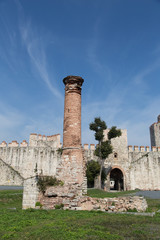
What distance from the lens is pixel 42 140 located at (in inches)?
969

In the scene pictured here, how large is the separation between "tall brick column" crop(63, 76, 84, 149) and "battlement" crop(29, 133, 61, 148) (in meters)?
12.9

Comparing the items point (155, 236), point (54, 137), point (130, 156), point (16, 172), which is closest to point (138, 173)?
point (130, 156)

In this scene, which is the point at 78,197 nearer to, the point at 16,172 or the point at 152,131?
the point at 16,172

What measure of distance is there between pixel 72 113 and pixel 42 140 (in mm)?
13672

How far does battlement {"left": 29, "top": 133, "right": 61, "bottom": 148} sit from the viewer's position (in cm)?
2438

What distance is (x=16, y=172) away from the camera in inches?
856

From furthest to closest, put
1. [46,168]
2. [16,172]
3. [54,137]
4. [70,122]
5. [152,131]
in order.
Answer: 1. [152,131]
2. [54,137]
3. [46,168]
4. [16,172]
5. [70,122]

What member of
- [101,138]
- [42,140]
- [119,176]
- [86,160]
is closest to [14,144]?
[42,140]

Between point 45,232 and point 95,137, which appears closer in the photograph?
point 45,232

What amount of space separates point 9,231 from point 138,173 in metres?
23.0

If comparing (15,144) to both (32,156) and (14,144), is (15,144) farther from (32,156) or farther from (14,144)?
(32,156)

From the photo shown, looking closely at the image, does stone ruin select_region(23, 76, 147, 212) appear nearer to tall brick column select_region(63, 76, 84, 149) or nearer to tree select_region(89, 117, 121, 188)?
tall brick column select_region(63, 76, 84, 149)

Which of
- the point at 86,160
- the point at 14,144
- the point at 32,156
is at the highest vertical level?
the point at 14,144

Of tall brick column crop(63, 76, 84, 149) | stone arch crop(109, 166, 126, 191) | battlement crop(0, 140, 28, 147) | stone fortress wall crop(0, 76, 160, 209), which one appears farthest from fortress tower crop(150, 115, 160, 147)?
tall brick column crop(63, 76, 84, 149)
